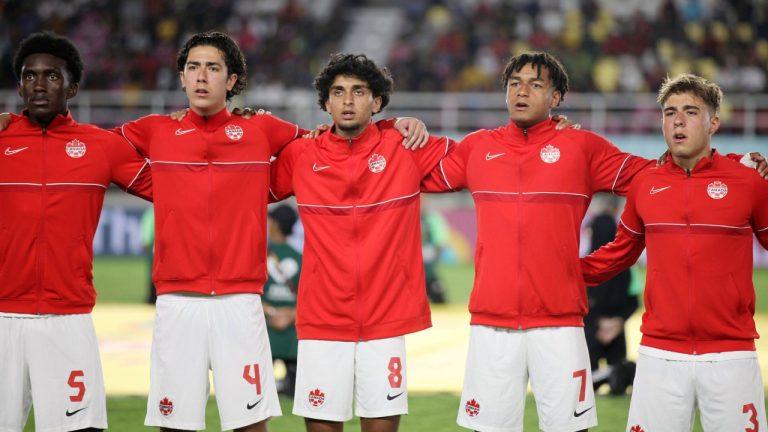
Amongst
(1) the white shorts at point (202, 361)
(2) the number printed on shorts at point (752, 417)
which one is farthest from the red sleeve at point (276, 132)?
(2) the number printed on shorts at point (752, 417)

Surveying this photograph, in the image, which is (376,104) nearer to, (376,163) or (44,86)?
(376,163)

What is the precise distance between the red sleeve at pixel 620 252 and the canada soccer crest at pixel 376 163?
4.54 ft

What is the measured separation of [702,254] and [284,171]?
261 cm

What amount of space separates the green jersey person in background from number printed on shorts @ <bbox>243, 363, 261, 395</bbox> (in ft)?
10.7

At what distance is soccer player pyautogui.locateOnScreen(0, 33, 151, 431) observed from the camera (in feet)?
20.2

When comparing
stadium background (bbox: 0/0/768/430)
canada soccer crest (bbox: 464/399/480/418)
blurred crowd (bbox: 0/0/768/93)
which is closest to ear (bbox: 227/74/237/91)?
canada soccer crest (bbox: 464/399/480/418)

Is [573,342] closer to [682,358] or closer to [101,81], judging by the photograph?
[682,358]

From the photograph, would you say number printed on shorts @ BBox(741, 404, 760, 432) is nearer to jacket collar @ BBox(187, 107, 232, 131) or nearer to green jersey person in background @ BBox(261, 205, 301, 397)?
Answer: jacket collar @ BBox(187, 107, 232, 131)

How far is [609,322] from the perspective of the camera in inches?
394

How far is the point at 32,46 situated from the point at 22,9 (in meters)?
21.7

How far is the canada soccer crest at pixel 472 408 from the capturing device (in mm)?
6094

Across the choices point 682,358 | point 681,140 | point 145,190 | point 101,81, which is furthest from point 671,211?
point 101,81

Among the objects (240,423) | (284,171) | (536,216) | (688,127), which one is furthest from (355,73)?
(240,423)

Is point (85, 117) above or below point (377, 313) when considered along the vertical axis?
above
